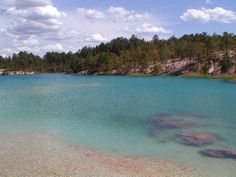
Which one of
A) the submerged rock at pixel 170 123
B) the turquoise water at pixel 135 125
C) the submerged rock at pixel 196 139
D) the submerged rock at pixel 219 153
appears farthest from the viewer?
the submerged rock at pixel 170 123

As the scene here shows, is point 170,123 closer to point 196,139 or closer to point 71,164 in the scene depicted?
point 196,139

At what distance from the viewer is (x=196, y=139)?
33.4m

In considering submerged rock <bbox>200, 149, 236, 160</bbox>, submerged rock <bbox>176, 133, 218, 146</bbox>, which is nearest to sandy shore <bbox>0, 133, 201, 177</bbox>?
submerged rock <bbox>200, 149, 236, 160</bbox>

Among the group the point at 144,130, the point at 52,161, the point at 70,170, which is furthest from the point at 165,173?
the point at 144,130

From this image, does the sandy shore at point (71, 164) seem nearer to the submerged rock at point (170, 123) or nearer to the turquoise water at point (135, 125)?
the turquoise water at point (135, 125)

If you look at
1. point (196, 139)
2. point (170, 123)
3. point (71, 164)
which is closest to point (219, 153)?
point (196, 139)

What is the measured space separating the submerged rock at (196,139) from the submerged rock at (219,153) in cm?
253

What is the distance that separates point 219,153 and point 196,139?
207 inches

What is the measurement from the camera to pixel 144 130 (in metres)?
38.3

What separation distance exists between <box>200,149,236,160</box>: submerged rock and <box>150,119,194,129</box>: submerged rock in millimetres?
11555

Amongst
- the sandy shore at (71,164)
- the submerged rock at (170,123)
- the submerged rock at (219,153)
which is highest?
the sandy shore at (71,164)

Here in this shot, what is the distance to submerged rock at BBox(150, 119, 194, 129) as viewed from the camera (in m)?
40.9

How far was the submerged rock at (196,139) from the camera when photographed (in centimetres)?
3184

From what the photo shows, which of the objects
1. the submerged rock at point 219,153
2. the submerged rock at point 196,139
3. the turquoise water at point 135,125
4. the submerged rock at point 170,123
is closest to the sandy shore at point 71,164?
Answer: the turquoise water at point 135,125
